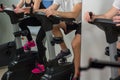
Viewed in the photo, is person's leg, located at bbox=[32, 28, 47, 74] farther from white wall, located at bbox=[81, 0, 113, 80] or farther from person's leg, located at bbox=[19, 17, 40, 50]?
white wall, located at bbox=[81, 0, 113, 80]

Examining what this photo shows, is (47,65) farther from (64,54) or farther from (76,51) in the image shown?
(76,51)

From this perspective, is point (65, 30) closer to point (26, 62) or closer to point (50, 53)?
point (50, 53)

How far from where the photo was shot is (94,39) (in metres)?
1.88

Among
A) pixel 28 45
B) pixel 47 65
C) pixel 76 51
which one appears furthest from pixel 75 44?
pixel 28 45

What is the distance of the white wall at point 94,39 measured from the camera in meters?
1.75

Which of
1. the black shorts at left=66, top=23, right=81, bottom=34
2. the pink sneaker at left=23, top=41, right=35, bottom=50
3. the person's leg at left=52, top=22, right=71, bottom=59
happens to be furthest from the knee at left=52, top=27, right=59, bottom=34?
the pink sneaker at left=23, top=41, right=35, bottom=50

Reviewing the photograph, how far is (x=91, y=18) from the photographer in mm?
1417

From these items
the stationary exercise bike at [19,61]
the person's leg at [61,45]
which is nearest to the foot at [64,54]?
the person's leg at [61,45]

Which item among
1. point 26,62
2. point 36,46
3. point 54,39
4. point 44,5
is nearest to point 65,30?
point 54,39

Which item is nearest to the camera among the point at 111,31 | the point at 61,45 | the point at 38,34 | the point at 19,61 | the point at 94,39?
the point at 111,31

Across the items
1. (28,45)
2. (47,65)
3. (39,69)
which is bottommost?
(39,69)

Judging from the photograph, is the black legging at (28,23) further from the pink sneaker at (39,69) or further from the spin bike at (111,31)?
the spin bike at (111,31)

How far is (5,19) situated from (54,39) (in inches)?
30.6

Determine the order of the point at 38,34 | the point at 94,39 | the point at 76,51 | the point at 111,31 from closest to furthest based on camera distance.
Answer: the point at 111,31
the point at 94,39
the point at 76,51
the point at 38,34
